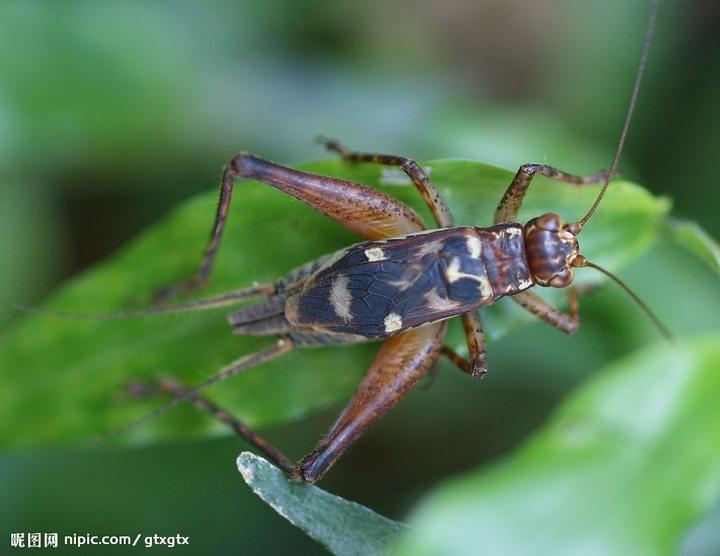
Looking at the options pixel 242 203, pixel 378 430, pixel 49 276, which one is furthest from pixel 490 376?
pixel 49 276

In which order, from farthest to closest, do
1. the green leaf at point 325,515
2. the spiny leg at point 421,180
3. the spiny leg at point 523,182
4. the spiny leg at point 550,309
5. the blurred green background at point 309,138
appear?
the blurred green background at point 309,138 → the spiny leg at point 550,309 → the spiny leg at point 421,180 → the spiny leg at point 523,182 → the green leaf at point 325,515

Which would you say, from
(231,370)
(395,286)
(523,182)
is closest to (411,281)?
(395,286)

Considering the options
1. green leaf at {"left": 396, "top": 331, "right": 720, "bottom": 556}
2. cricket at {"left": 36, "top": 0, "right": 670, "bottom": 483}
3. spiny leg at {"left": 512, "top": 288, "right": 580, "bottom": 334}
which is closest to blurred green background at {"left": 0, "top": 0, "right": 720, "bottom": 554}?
spiny leg at {"left": 512, "top": 288, "right": 580, "bottom": 334}

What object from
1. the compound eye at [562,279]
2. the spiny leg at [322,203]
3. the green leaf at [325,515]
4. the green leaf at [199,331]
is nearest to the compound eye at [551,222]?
the green leaf at [199,331]

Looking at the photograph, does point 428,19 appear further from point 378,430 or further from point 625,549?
point 625,549

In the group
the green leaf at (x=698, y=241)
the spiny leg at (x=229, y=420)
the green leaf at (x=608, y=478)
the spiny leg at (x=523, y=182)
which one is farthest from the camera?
the spiny leg at (x=229, y=420)

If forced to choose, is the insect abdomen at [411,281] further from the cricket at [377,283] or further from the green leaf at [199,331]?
the green leaf at [199,331]

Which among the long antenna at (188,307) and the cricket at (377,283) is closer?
the cricket at (377,283)
